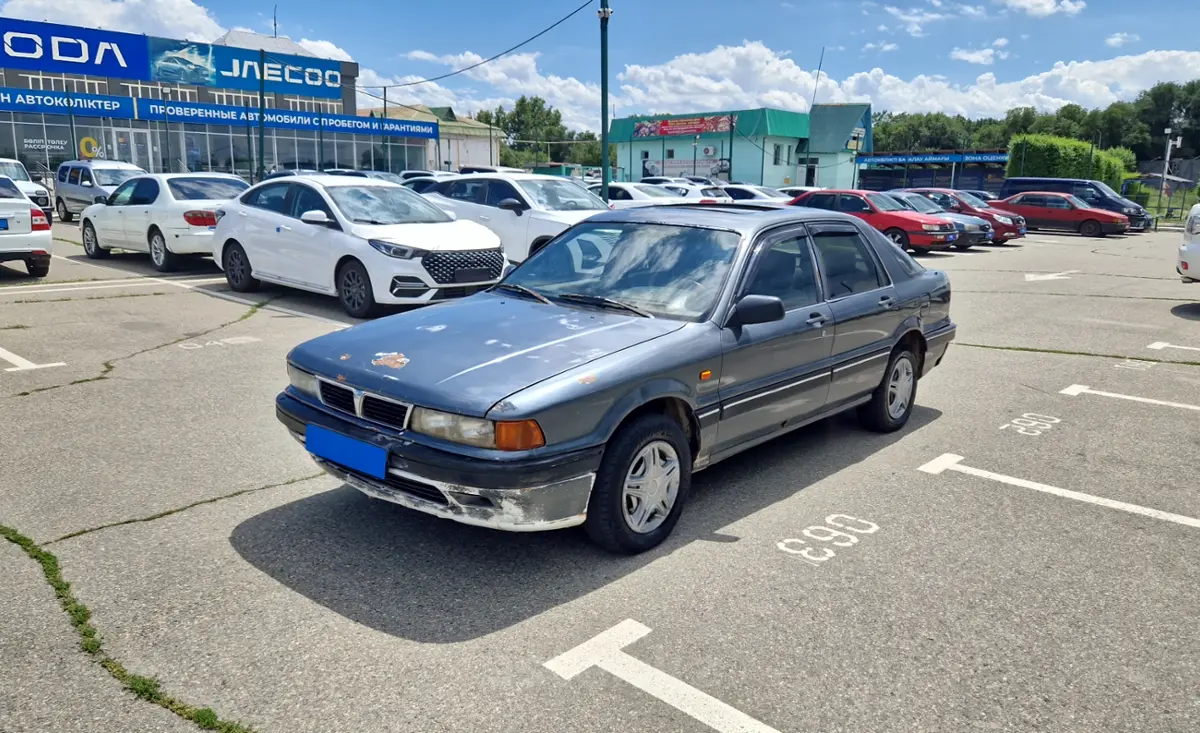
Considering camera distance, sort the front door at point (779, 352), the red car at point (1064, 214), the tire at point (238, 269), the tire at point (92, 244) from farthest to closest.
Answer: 1. the red car at point (1064, 214)
2. the tire at point (92, 244)
3. the tire at point (238, 269)
4. the front door at point (779, 352)

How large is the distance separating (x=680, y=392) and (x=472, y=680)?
5.46ft

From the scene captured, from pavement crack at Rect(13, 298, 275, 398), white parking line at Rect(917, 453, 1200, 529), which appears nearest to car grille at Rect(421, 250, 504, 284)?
pavement crack at Rect(13, 298, 275, 398)

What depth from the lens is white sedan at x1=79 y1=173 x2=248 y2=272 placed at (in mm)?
12984

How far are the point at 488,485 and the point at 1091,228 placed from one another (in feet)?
101

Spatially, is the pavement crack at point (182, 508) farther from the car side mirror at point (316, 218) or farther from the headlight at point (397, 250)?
the car side mirror at point (316, 218)

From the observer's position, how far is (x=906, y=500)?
486 centimetres

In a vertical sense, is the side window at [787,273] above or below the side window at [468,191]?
below

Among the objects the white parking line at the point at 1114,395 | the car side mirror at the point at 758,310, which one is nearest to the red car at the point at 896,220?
the white parking line at the point at 1114,395

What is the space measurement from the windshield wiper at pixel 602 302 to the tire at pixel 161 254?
1055 cm

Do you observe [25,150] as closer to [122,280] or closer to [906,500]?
[122,280]

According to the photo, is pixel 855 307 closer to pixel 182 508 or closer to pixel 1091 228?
pixel 182 508

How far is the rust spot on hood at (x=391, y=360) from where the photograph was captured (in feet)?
12.9

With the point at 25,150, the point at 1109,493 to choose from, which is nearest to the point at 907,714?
the point at 1109,493

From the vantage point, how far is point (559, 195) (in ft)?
44.3
